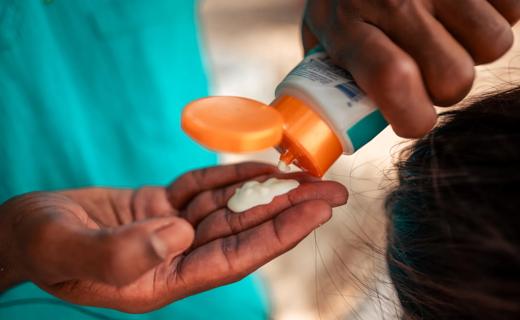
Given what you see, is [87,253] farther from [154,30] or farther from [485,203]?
[154,30]

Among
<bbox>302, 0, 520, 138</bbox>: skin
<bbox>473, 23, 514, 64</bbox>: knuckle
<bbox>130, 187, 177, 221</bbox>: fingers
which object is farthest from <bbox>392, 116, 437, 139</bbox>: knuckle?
<bbox>130, 187, 177, 221</bbox>: fingers

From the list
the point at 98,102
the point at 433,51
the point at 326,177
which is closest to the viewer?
the point at 433,51

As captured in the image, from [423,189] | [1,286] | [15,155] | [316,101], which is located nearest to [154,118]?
[15,155]

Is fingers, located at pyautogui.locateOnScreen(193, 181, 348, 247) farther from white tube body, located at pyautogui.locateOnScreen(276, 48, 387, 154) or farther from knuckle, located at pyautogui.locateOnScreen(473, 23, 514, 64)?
knuckle, located at pyautogui.locateOnScreen(473, 23, 514, 64)

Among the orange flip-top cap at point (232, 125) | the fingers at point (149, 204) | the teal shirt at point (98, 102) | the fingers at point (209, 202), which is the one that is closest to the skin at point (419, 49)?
the orange flip-top cap at point (232, 125)

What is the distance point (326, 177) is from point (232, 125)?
3.00 ft

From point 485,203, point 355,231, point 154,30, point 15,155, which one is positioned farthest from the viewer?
point 355,231

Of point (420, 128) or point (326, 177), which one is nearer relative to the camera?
point (420, 128)

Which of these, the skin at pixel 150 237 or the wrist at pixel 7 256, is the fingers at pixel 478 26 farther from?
the wrist at pixel 7 256

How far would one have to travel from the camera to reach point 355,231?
1.35 meters

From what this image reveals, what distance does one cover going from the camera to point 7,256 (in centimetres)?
71

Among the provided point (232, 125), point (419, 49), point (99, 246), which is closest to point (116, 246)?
point (99, 246)

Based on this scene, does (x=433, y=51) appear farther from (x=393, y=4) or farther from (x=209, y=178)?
(x=209, y=178)

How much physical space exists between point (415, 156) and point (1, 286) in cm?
70
